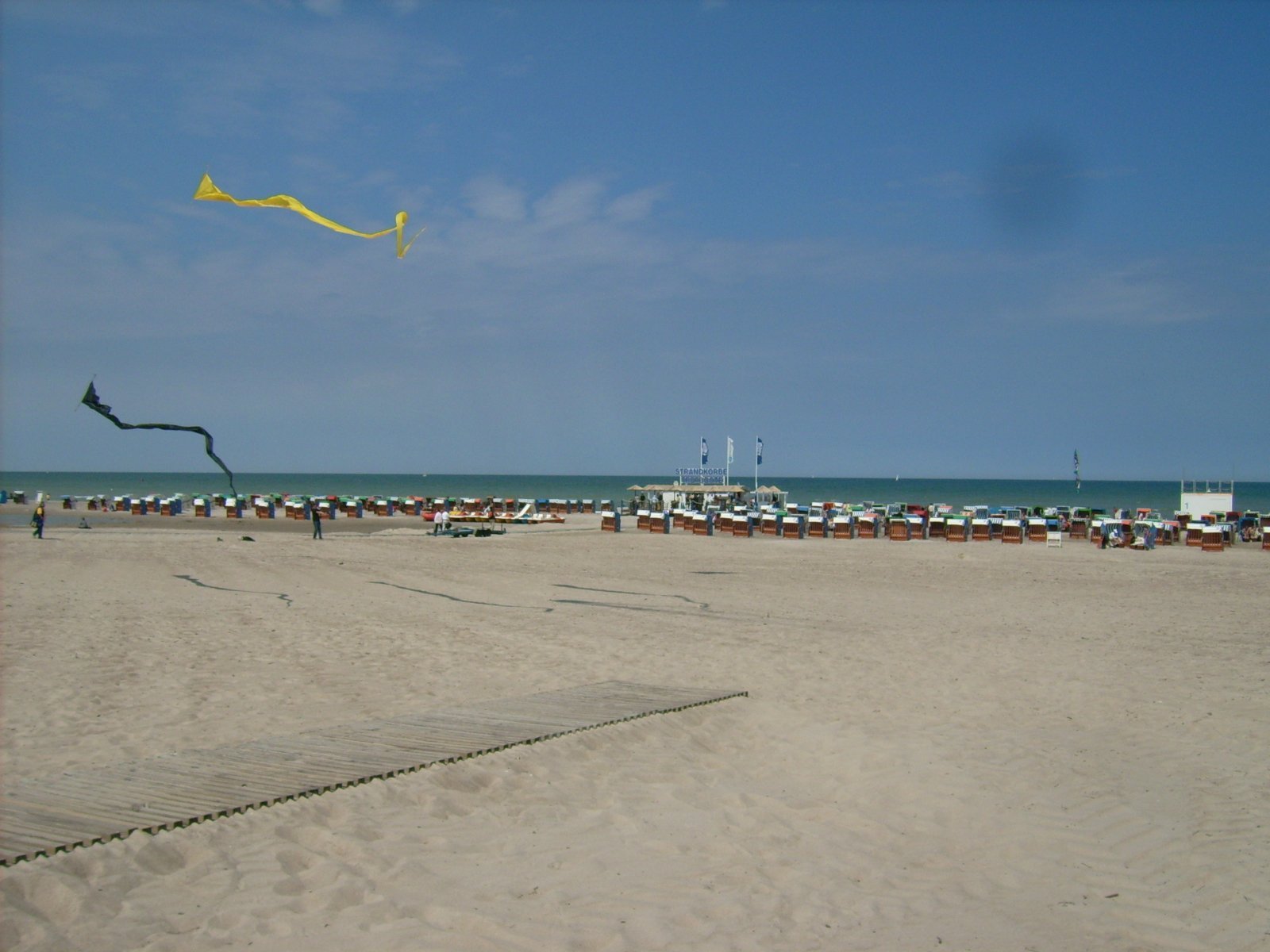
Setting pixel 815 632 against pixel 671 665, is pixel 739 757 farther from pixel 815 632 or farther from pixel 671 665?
pixel 815 632

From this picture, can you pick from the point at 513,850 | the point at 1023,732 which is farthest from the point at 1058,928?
the point at 1023,732

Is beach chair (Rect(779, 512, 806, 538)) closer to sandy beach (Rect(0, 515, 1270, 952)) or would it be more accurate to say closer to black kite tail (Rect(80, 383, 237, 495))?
sandy beach (Rect(0, 515, 1270, 952))

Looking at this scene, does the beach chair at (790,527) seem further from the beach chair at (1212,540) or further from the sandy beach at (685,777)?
the sandy beach at (685,777)

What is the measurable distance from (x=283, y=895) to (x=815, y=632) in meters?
9.30

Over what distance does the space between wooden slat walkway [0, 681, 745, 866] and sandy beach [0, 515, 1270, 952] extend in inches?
6.7

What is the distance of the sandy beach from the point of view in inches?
192

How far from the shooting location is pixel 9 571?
707 inches

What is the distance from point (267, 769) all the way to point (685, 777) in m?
2.73

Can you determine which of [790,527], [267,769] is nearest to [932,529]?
[790,527]

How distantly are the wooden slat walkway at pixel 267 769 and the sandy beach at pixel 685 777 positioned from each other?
0.56 ft

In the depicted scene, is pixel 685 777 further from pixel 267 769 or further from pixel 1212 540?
pixel 1212 540

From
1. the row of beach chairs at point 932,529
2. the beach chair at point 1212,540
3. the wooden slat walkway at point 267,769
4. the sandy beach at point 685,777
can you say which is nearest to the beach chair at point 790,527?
the row of beach chairs at point 932,529

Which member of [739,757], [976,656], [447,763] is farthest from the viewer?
[976,656]

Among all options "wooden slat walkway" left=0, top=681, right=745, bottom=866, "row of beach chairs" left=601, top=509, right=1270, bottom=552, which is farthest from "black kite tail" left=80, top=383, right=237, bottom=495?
"row of beach chairs" left=601, top=509, right=1270, bottom=552
